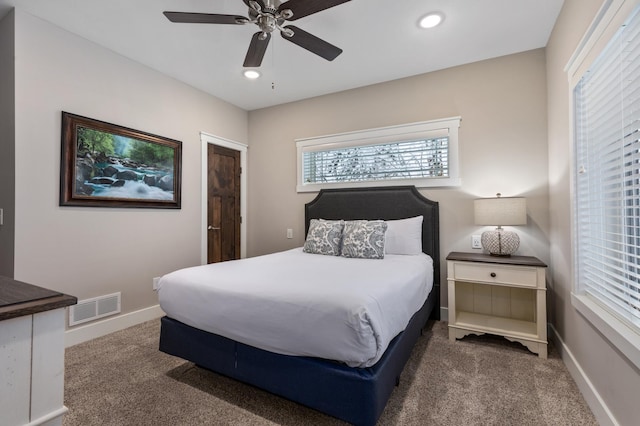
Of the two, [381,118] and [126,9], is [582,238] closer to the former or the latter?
[381,118]

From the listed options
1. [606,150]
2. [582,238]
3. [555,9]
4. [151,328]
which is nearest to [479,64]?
[555,9]

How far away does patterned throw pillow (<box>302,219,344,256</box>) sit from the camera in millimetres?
2986

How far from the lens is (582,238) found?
6.36 ft

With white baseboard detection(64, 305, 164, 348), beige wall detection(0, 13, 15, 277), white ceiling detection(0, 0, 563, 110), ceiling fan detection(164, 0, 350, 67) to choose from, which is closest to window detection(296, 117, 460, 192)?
white ceiling detection(0, 0, 563, 110)

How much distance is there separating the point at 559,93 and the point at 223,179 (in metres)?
3.73

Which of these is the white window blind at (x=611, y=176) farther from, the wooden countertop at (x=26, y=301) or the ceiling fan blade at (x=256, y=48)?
the wooden countertop at (x=26, y=301)

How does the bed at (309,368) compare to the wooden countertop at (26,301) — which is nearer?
the wooden countertop at (26,301)

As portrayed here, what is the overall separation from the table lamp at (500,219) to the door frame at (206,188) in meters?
3.10

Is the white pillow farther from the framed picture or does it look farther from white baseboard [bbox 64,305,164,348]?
white baseboard [bbox 64,305,164,348]

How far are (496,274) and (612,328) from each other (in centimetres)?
106

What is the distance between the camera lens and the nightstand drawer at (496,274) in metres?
2.35

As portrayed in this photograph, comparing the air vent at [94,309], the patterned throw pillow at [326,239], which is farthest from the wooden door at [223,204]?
the patterned throw pillow at [326,239]

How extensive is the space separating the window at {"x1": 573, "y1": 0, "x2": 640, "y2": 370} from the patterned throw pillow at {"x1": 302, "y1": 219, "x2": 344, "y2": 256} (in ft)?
6.06

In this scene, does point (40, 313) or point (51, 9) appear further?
point (51, 9)
